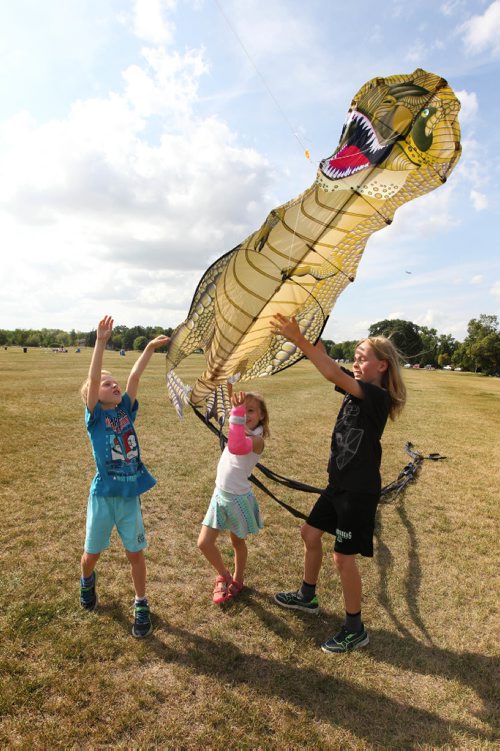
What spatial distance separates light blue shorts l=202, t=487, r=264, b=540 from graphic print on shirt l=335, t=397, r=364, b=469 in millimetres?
921

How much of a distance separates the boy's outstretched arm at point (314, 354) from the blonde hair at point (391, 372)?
1.15ft

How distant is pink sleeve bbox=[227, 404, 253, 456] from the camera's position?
10.6 feet

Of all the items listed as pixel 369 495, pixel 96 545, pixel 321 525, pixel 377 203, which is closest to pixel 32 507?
pixel 96 545

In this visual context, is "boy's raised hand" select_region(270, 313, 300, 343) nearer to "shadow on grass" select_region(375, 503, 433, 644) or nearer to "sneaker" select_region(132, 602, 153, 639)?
"sneaker" select_region(132, 602, 153, 639)

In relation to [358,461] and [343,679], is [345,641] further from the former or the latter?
[358,461]

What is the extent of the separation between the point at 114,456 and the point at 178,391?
0.81 metres

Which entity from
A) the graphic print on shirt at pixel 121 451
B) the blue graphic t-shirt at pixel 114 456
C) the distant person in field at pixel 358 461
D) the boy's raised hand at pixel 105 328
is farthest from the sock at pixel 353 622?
the boy's raised hand at pixel 105 328

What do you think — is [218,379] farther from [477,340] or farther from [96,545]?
[477,340]

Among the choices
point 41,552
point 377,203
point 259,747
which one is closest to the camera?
point 377,203

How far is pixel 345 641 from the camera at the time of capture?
123 inches

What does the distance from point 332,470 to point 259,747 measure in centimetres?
170

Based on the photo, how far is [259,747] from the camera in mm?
2293

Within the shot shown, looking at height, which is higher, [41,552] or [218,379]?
[218,379]

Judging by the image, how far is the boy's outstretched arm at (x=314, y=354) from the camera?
2275 millimetres
